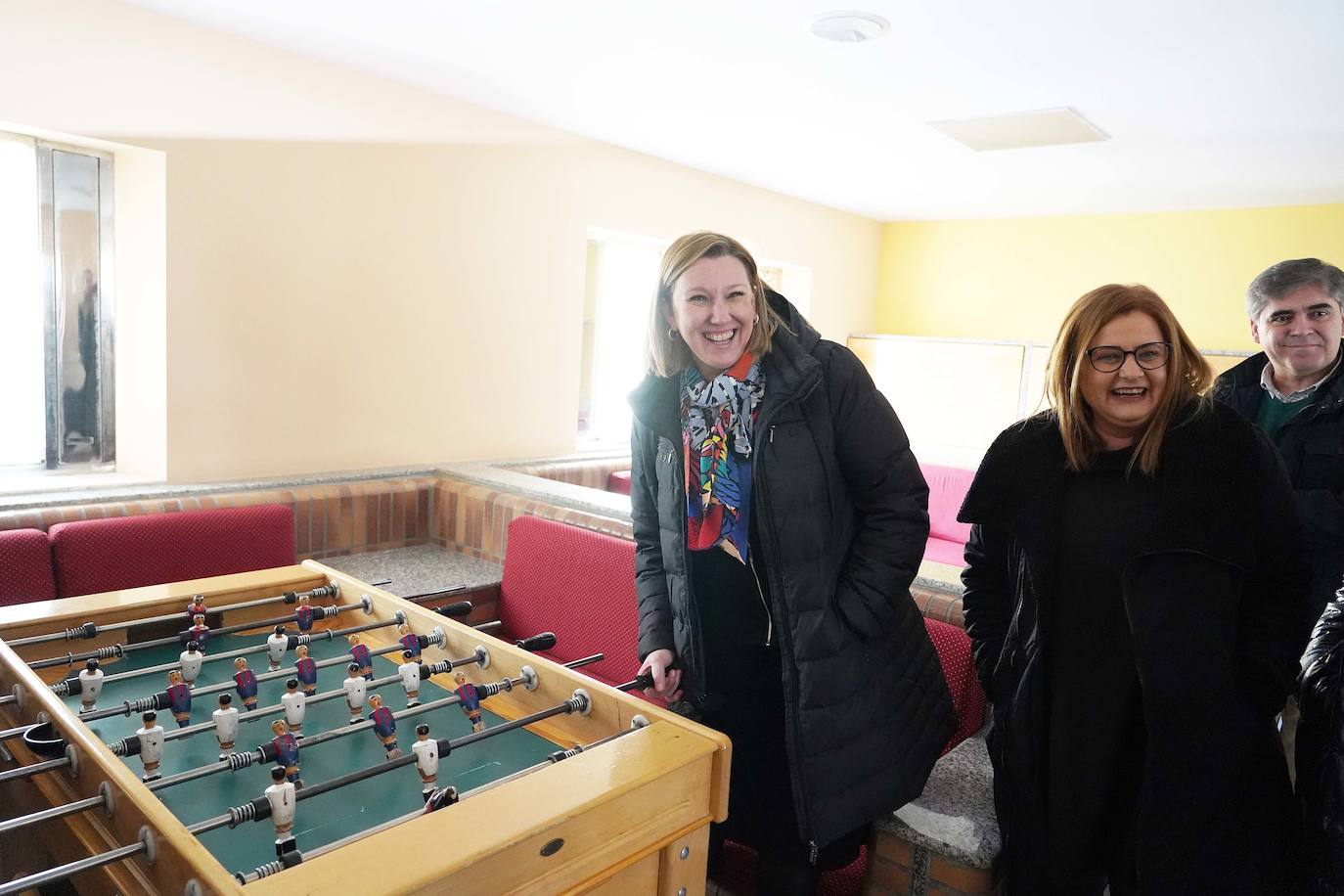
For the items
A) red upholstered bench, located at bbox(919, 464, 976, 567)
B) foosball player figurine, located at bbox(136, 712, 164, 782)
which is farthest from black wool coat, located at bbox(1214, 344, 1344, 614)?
red upholstered bench, located at bbox(919, 464, 976, 567)

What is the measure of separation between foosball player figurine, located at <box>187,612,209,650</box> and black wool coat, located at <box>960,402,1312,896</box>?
4.75 ft

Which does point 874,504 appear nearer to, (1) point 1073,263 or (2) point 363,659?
(2) point 363,659

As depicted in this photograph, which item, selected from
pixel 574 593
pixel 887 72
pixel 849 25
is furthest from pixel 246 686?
pixel 887 72

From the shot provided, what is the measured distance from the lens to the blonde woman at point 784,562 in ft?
4.46

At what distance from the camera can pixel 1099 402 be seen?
1.29m

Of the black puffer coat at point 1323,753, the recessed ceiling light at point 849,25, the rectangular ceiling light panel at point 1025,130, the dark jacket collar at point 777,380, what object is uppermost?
the rectangular ceiling light panel at point 1025,130

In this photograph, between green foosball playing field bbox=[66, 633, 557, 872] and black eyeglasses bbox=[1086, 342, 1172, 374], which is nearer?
green foosball playing field bbox=[66, 633, 557, 872]

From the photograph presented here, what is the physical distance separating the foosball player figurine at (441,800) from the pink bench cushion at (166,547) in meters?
1.74

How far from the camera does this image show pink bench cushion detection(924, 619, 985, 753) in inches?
68.1

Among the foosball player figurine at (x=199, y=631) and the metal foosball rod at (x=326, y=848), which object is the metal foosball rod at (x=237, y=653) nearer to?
the foosball player figurine at (x=199, y=631)

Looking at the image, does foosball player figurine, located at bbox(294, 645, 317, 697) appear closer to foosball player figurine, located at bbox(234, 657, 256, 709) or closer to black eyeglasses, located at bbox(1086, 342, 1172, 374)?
foosball player figurine, located at bbox(234, 657, 256, 709)

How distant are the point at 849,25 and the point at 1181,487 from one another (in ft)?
6.56

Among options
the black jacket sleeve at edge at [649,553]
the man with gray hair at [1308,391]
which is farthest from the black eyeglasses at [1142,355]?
the black jacket sleeve at edge at [649,553]

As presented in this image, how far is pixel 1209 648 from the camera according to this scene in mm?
1195
